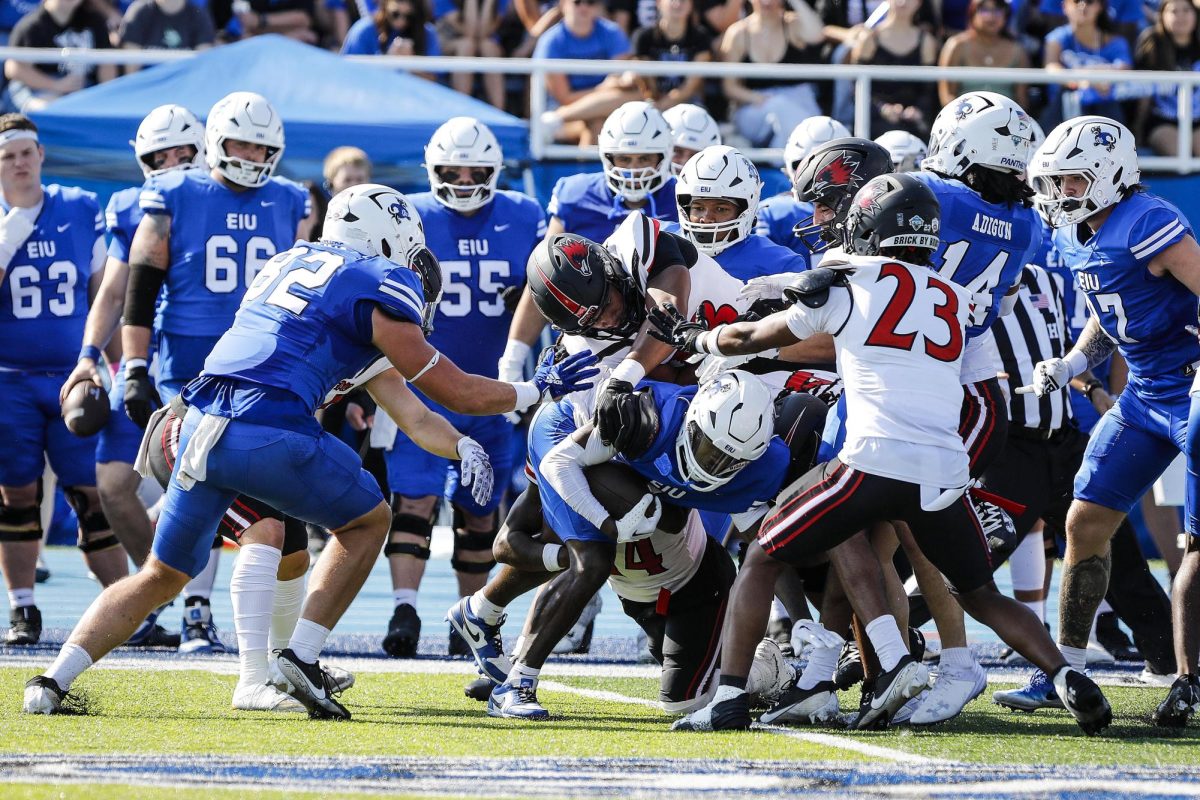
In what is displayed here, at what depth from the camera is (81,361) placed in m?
7.29

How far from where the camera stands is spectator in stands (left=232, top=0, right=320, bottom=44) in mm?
12609

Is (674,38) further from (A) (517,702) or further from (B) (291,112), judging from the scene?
(A) (517,702)

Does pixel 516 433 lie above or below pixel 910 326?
below

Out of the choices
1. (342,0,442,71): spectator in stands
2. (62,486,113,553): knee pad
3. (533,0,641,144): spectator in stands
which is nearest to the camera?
(62,486,113,553): knee pad

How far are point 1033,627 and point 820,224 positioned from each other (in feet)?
5.77

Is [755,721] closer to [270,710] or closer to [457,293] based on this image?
[270,710]

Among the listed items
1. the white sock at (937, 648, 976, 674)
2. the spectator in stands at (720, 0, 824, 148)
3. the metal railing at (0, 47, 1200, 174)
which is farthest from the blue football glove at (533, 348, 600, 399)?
the spectator in stands at (720, 0, 824, 148)

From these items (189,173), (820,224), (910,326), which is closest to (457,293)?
(189,173)

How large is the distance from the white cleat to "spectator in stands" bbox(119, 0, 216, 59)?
7.11 metres

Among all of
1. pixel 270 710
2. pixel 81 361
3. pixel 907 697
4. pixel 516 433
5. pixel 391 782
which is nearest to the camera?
pixel 391 782

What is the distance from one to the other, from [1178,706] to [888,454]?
128 cm

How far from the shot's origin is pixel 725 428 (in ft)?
17.0

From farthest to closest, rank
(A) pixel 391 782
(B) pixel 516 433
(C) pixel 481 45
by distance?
(C) pixel 481 45 → (B) pixel 516 433 → (A) pixel 391 782

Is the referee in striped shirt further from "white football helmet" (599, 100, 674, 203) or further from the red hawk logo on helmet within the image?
the red hawk logo on helmet
